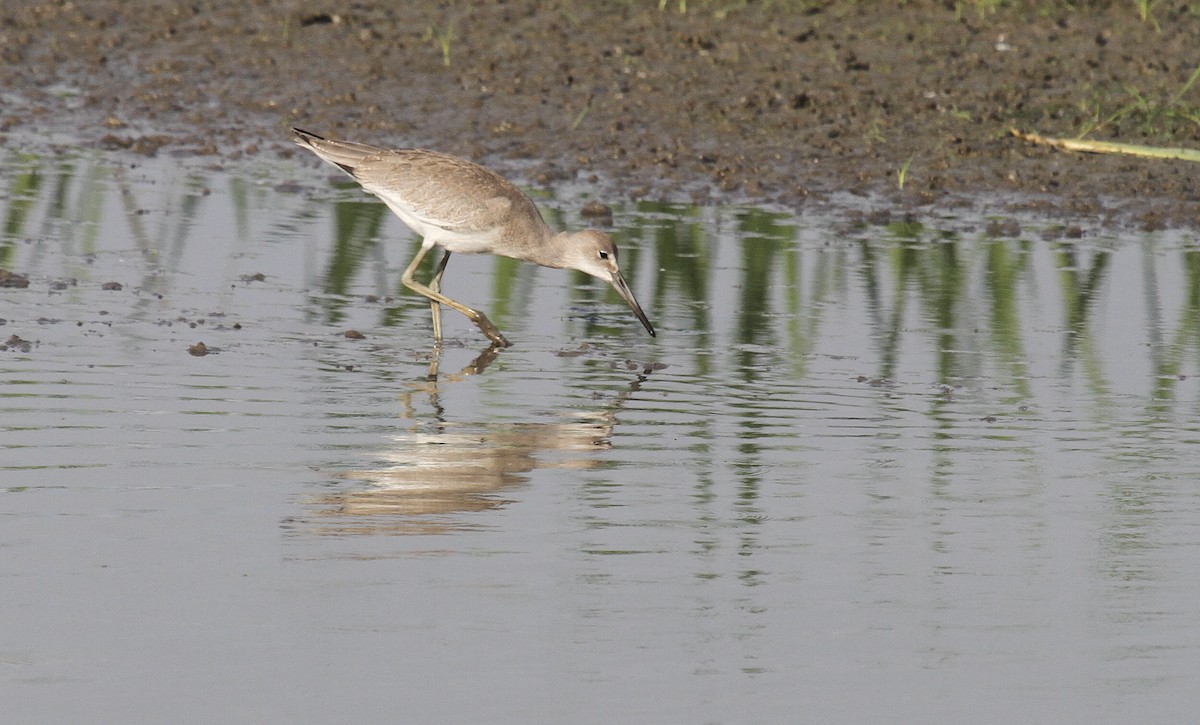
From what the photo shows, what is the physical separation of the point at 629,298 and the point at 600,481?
285 cm

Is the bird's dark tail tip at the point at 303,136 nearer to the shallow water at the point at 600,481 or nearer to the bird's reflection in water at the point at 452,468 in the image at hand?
the shallow water at the point at 600,481

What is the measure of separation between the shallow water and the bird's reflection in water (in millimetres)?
21

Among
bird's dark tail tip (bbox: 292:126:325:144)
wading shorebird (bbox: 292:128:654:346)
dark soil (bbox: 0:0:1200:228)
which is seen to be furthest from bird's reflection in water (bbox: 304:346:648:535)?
dark soil (bbox: 0:0:1200:228)

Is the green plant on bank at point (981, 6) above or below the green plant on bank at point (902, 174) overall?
above

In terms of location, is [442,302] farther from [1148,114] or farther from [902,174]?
[1148,114]

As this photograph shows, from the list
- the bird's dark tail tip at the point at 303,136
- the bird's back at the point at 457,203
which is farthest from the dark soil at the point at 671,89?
the bird's back at the point at 457,203

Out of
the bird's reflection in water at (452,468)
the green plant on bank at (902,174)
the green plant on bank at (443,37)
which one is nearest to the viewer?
the bird's reflection in water at (452,468)

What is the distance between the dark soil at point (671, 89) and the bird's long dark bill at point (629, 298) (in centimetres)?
301

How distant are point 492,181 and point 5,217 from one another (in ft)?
9.72

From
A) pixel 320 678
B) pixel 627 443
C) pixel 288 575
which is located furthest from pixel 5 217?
pixel 320 678

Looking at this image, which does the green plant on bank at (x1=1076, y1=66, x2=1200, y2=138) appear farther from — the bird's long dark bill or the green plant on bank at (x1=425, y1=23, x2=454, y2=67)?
the bird's long dark bill

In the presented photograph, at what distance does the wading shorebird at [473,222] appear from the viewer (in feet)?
31.4

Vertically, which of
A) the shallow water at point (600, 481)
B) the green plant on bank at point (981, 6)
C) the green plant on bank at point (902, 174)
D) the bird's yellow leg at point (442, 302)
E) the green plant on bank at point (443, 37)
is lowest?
the shallow water at point (600, 481)

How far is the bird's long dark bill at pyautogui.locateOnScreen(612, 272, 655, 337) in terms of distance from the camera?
920cm
